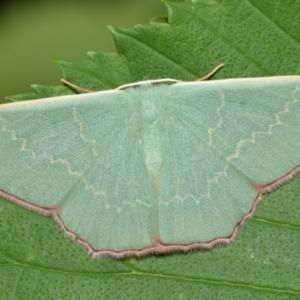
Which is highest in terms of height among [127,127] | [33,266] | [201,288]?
[127,127]

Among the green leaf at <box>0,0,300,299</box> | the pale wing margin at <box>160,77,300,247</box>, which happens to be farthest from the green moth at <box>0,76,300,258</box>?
the green leaf at <box>0,0,300,299</box>

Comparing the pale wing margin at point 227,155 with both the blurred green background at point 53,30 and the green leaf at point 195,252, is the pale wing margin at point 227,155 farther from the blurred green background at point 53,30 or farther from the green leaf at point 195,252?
the blurred green background at point 53,30

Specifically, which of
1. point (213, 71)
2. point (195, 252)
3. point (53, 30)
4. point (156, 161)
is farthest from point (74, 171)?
point (53, 30)

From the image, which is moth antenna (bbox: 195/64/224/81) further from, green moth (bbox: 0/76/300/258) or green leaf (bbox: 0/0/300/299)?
green moth (bbox: 0/76/300/258)

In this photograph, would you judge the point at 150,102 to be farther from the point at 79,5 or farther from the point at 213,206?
the point at 79,5

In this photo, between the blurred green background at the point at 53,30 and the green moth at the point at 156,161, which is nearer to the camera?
the green moth at the point at 156,161

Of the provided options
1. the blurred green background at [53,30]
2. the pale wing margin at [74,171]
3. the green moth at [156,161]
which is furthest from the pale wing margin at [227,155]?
the blurred green background at [53,30]

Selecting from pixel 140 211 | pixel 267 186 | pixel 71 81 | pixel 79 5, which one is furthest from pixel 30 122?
pixel 79 5
